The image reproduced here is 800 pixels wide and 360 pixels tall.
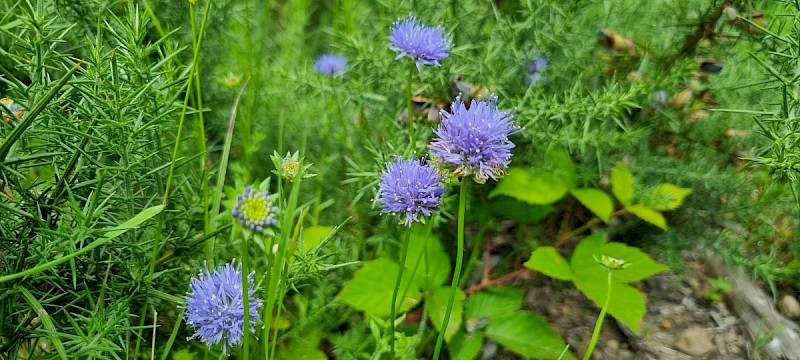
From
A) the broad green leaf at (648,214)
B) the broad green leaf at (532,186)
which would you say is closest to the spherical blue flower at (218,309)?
the broad green leaf at (532,186)

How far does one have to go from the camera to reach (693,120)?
1695 millimetres

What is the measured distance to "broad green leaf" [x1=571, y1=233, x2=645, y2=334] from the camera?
4.43 ft

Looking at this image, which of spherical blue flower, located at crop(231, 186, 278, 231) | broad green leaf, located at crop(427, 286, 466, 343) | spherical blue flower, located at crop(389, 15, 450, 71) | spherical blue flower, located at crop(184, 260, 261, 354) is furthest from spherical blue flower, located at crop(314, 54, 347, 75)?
spherical blue flower, located at crop(231, 186, 278, 231)

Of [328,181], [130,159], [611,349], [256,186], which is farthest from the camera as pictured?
[328,181]

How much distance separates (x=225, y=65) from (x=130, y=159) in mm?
839

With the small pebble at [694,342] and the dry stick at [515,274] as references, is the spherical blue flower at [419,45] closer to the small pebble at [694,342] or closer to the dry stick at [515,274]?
the dry stick at [515,274]

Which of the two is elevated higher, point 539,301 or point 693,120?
point 693,120

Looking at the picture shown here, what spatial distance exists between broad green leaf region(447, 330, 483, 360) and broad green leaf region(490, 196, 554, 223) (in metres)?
0.32

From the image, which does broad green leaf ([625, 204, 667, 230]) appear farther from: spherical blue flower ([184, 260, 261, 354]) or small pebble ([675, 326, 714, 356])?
spherical blue flower ([184, 260, 261, 354])

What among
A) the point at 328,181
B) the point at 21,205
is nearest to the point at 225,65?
the point at 328,181

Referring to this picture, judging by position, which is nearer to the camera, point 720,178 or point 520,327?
point 520,327

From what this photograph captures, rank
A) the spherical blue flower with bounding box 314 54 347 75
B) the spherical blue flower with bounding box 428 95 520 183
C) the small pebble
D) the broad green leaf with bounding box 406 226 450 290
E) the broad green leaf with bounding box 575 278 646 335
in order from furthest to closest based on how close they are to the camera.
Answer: the spherical blue flower with bounding box 314 54 347 75 < the small pebble < the broad green leaf with bounding box 406 226 450 290 < the broad green leaf with bounding box 575 278 646 335 < the spherical blue flower with bounding box 428 95 520 183

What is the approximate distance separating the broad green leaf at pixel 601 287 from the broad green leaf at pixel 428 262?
0.97 ft

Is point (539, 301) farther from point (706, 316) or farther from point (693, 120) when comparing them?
point (693, 120)
